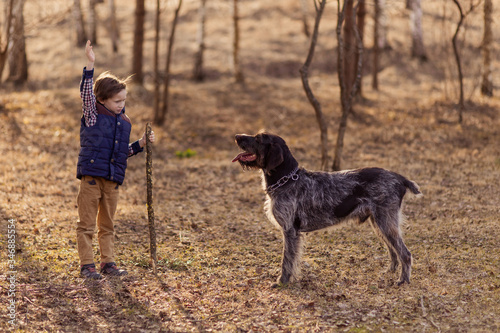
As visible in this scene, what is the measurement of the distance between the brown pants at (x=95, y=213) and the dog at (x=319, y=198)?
1939 mm

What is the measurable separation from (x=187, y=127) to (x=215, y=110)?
2.09 metres

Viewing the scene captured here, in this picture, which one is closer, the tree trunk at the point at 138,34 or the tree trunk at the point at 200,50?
the tree trunk at the point at 138,34

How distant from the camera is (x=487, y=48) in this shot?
66.8 ft

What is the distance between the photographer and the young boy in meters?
6.64

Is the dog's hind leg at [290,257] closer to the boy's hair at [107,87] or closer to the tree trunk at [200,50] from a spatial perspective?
the boy's hair at [107,87]

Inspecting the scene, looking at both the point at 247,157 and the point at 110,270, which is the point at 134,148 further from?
the point at 110,270

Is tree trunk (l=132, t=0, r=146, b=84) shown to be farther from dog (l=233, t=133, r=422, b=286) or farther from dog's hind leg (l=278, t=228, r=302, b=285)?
dog's hind leg (l=278, t=228, r=302, b=285)

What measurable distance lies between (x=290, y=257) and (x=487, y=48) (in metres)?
17.4

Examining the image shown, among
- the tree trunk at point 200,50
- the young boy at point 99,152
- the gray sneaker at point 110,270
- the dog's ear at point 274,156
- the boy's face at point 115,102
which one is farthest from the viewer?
the tree trunk at point 200,50

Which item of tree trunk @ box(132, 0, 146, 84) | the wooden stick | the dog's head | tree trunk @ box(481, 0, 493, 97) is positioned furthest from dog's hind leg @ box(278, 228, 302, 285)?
tree trunk @ box(481, 0, 493, 97)

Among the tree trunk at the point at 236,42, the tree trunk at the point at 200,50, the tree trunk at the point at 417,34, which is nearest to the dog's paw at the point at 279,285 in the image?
the tree trunk at the point at 236,42

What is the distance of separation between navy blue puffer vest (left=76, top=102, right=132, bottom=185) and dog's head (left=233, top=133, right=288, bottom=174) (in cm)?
166

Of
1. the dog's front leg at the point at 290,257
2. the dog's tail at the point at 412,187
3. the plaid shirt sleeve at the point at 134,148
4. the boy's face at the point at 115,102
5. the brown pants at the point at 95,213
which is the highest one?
the boy's face at the point at 115,102

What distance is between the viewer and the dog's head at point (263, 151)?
22.7 ft
